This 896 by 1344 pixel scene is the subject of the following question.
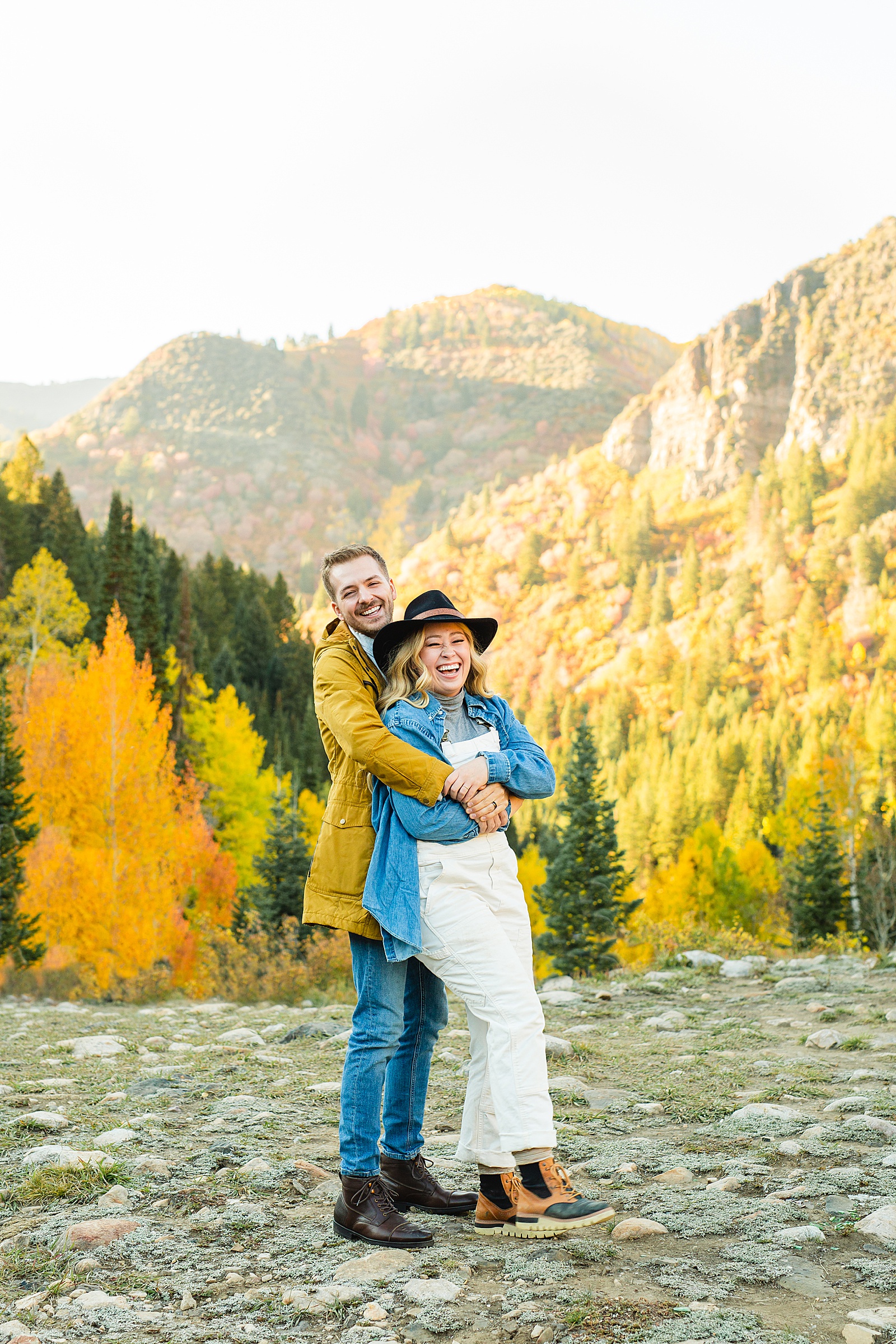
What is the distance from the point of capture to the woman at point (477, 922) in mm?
3896

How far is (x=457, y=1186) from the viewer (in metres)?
4.57

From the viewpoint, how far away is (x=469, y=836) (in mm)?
4113

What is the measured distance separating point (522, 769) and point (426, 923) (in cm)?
77

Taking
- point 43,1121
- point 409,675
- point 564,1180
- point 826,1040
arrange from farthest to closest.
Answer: point 826,1040, point 43,1121, point 409,675, point 564,1180

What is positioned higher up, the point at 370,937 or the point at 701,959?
the point at 370,937

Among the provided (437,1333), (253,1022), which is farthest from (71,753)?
(437,1333)

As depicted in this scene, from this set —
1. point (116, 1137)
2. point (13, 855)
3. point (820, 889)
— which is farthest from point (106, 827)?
point (820, 889)

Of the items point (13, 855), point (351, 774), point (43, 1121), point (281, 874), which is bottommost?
point (281, 874)

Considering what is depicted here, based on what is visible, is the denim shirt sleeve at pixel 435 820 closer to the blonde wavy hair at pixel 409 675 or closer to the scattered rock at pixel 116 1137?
the blonde wavy hair at pixel 409 675

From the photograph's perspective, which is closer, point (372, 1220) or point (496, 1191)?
point (372, 1220)

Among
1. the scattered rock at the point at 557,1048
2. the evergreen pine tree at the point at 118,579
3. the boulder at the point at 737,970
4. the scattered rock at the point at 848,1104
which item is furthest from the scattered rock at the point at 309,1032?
the evergreen pine tree at the point at 118,579

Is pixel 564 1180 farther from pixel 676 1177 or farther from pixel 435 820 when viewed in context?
pixel 435 820

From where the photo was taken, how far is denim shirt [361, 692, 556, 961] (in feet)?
13.0

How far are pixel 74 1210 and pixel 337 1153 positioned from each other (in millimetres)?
1312
